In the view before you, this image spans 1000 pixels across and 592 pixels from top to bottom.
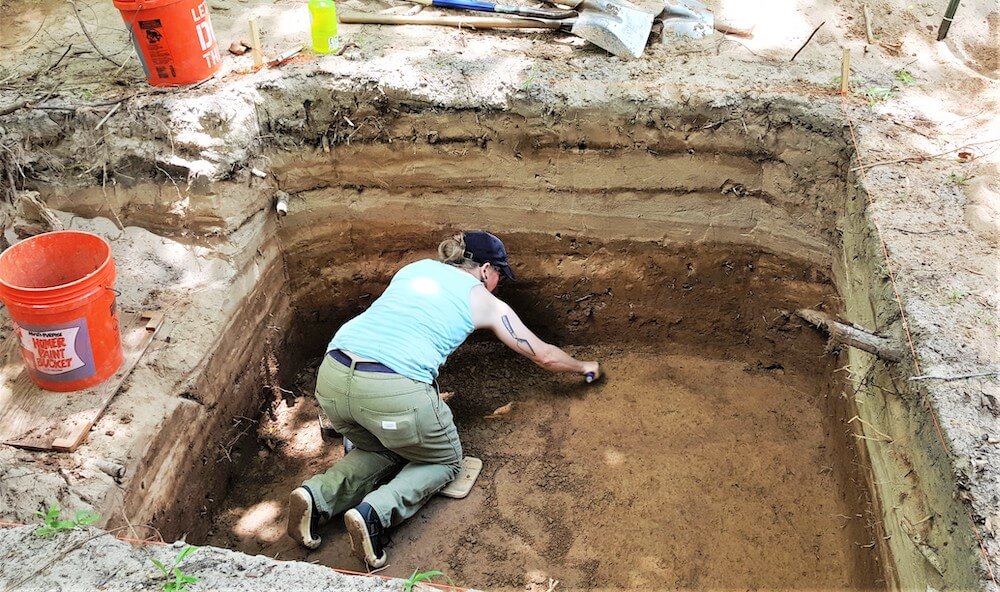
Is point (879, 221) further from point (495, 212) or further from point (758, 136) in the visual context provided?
point (495, 212)

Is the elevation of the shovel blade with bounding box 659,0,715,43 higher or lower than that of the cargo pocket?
higher

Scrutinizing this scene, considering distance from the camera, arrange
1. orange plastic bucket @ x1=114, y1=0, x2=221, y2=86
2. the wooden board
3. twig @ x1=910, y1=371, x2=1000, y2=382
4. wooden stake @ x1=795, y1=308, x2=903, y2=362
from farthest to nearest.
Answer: orange plastic bucket @ x1=114, y1=0, x2=221, y2=86 → the wooden board → wooden stake @ x1=795, y1=308, x2=903, y2=362 → twig @ x1=910, y1=371, x2=1000, y2=382

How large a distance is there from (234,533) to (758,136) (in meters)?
3.05

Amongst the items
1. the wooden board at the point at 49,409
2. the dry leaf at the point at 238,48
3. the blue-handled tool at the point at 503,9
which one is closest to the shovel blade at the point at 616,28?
the blue-handled tool at the point at 503,9

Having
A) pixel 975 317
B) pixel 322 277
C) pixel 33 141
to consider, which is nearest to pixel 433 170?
pixel 322 277

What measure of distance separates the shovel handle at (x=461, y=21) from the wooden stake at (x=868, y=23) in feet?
5.55

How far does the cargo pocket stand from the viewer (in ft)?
10.4

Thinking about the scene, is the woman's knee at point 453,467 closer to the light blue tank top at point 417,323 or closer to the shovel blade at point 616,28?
the light blue tank top at point 417,323

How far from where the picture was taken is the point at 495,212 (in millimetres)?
4148

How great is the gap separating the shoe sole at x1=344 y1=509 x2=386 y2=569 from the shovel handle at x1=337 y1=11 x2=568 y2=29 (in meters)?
2.71

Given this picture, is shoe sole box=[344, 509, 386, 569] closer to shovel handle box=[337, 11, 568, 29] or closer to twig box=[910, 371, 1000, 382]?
twig box=[910, 371, 1000, 382]

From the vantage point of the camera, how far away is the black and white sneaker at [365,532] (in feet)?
10.0

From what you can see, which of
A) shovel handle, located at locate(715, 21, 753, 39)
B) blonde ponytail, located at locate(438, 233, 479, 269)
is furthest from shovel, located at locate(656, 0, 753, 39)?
blonde ponytail, located at locate(438, 233, 479, 269)

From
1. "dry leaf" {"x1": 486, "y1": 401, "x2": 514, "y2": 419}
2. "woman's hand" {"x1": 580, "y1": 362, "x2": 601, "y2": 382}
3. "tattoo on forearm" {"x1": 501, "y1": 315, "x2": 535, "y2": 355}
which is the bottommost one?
"dry leaf" {"x1": 486, "y1": 401, "x2": 514, "y2": 419}
